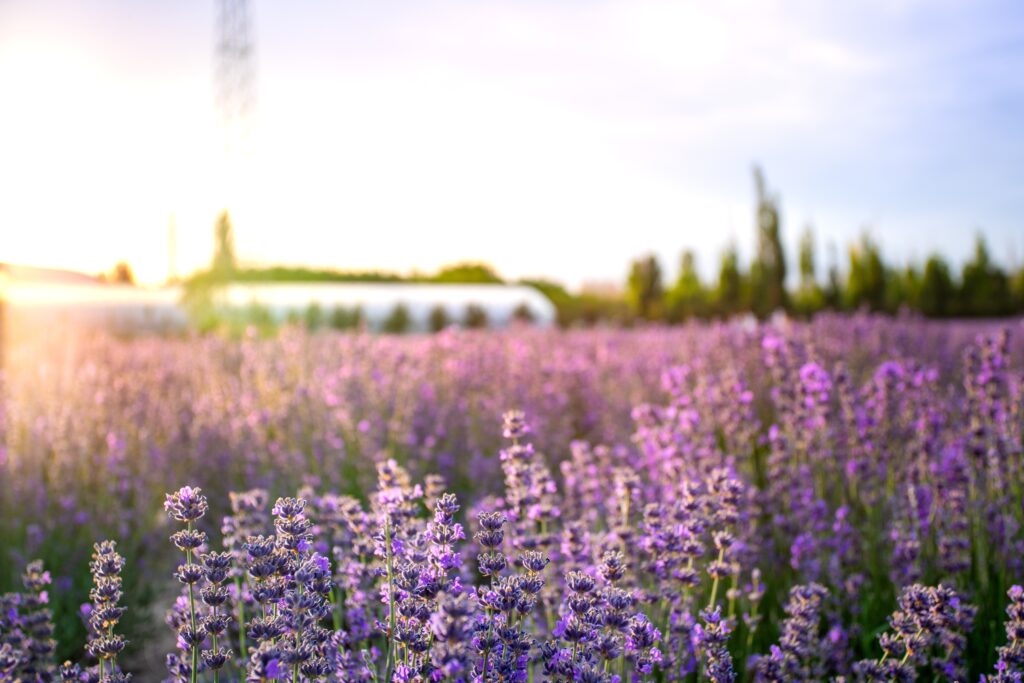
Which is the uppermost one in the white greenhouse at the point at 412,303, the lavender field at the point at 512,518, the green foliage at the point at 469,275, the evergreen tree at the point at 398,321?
the green foliage at the point at 469,275

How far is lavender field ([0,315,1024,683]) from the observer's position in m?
1.44

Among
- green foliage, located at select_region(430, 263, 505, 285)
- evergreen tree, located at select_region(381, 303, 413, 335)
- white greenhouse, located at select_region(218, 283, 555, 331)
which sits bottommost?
evergreen tree, located at select_region(381, 303, 413, 335)

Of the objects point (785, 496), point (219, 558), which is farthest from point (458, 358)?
point (219, 558)

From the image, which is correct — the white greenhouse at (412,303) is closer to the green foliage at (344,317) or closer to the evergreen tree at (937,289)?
the green foliage at (344,317)

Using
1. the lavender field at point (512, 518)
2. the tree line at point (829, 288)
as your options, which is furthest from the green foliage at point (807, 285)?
the lavender field at point (512, 518)

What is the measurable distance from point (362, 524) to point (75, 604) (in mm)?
2110

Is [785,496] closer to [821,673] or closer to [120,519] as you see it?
[821,673]

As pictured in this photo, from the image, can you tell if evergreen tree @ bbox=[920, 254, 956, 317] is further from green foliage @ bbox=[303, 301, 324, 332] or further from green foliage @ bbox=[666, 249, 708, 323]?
green foliage @ bbox=[303, 301, 324, 332]

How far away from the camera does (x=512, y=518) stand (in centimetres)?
206

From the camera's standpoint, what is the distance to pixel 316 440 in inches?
164

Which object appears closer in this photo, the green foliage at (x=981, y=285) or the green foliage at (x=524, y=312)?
the green foliage at (x=524, y=312)

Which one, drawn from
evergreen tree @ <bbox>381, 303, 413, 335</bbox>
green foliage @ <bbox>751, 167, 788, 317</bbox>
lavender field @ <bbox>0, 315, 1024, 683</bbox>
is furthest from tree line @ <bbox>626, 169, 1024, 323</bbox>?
lavender field @ <bbox>0, 315, 1024, 683</bbox>

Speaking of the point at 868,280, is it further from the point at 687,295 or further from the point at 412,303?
the point at 412,303

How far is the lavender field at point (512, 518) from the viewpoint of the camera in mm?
1444
